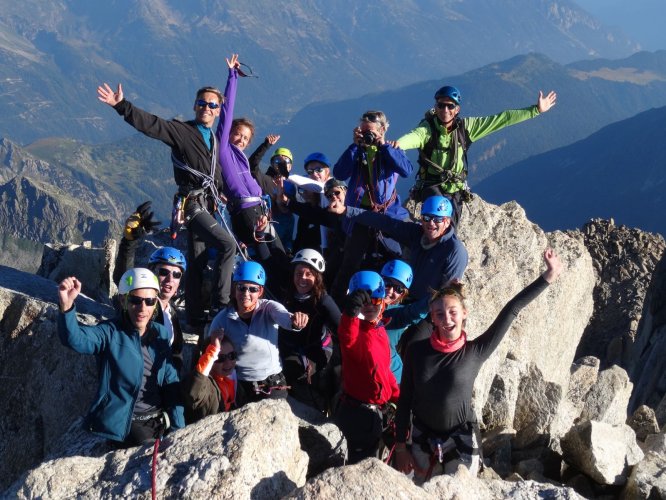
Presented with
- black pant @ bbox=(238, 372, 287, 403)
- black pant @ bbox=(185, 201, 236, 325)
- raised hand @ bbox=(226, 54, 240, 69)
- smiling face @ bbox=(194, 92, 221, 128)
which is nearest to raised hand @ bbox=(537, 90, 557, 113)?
raised hand @ bbox=(226, 54, 240, 69)

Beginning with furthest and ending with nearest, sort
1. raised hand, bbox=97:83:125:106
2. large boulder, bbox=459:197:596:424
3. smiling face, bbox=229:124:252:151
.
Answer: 1. large boulder, bbox=459:197:596:424
2. smiling face, bbox=229:124:252:151
3. raised hand, bbox=97:83:125:106

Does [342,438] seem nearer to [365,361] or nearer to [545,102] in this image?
[365,361]

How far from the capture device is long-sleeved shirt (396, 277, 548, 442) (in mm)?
7859

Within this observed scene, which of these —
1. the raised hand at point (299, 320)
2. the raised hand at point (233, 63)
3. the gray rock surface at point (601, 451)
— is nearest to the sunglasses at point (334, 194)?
the raised hand at point (233, 63)

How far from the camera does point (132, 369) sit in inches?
303

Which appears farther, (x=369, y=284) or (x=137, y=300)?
(x=369, y=284)

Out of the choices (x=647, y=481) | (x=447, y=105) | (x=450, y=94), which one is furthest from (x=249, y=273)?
(x=647, y=481)

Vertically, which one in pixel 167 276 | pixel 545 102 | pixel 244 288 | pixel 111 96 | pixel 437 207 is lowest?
pixel 244 288

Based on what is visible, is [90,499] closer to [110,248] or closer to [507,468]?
[507,468]

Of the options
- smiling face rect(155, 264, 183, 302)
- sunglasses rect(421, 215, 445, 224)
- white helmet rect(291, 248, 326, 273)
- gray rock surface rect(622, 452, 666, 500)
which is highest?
sunglasses rect(421, 215, 445, 224)

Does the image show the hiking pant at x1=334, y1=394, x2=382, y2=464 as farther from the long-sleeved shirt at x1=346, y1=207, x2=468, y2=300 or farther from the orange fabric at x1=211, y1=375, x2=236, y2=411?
the long-sleeved shirt at x1=346, y1=207, x2=468, y2=300

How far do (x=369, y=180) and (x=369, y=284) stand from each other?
3.84 meters

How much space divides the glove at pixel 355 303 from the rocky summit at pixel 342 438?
1.38 metres

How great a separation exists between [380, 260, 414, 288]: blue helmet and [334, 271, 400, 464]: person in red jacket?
1.20 metres
